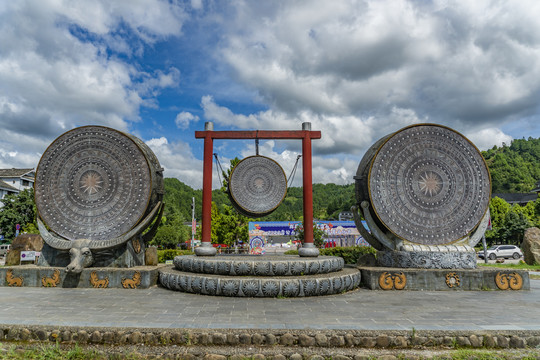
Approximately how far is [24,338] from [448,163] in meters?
11.1

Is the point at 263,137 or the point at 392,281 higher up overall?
the point at 263,137

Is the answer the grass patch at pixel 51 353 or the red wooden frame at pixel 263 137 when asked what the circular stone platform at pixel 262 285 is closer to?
the red wooden frame at pixel 263 137

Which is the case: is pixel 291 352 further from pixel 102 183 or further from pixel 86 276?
pixel 102 183

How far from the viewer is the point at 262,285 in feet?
24.6

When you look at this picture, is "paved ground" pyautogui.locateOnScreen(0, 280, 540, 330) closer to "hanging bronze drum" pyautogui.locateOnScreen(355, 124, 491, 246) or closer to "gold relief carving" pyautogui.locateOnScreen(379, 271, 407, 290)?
"gold relief carving" pyautogui.locateOnScreen(379, 271, 407, 290)

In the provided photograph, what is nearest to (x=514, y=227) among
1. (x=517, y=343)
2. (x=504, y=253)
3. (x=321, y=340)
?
(x=504, y=253)

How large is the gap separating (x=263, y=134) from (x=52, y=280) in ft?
26.5

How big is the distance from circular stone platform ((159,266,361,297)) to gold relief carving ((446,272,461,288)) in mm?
2872

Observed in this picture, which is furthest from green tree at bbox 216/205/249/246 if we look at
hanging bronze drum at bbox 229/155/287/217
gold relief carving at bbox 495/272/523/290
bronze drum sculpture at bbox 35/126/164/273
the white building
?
the white building

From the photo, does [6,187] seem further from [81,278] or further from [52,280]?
[81,278]

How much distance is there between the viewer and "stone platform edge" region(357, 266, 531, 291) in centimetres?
870

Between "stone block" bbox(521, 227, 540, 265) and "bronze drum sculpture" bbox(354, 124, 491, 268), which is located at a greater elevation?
"bronze drum sculpture" bbox(354, 124, 491, 268)

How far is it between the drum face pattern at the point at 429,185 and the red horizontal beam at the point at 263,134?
9.92 ft

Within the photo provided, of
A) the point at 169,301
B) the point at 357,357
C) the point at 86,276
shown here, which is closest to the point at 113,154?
the point at 86,276
